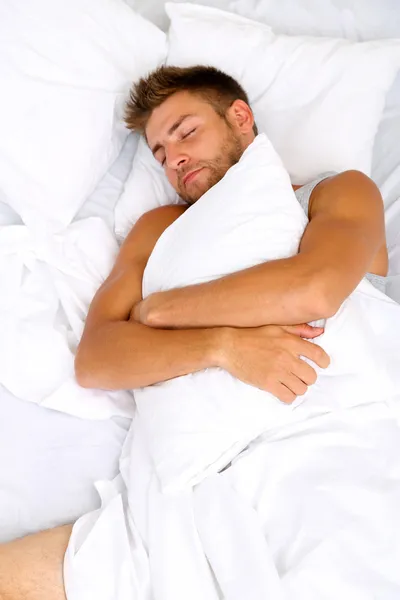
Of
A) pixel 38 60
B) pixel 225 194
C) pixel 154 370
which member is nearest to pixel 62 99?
pixel 38 60

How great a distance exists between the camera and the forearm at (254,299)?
125cm

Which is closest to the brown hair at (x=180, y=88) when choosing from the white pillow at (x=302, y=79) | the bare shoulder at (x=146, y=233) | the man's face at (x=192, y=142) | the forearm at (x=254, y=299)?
the man's face at (x=192, y=142)

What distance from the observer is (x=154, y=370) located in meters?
1.33

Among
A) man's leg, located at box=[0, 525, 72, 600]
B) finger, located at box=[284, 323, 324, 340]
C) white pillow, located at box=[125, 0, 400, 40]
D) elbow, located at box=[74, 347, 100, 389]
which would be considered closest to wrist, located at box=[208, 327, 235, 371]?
finger, located at box=[284, 323, 324, 340]

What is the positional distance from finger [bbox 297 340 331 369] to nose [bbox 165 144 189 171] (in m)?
0.57

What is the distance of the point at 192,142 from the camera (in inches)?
63.2

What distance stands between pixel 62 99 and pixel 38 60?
0.11m

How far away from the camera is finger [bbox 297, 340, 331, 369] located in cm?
126

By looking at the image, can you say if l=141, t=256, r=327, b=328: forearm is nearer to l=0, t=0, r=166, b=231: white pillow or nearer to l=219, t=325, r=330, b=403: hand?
l=219, t=325, r=330, b=403: hand

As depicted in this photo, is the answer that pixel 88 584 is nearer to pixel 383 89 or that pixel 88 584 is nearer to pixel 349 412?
pixel 349 412

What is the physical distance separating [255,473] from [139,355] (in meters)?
0.33

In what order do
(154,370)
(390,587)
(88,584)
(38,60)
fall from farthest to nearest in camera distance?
(38,60) < (154,370) < (88,584) < (390,587)

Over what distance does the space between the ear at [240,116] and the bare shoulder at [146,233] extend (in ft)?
0.84

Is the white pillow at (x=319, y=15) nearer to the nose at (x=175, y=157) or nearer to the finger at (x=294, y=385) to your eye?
the nose at (x=175, y=157)
